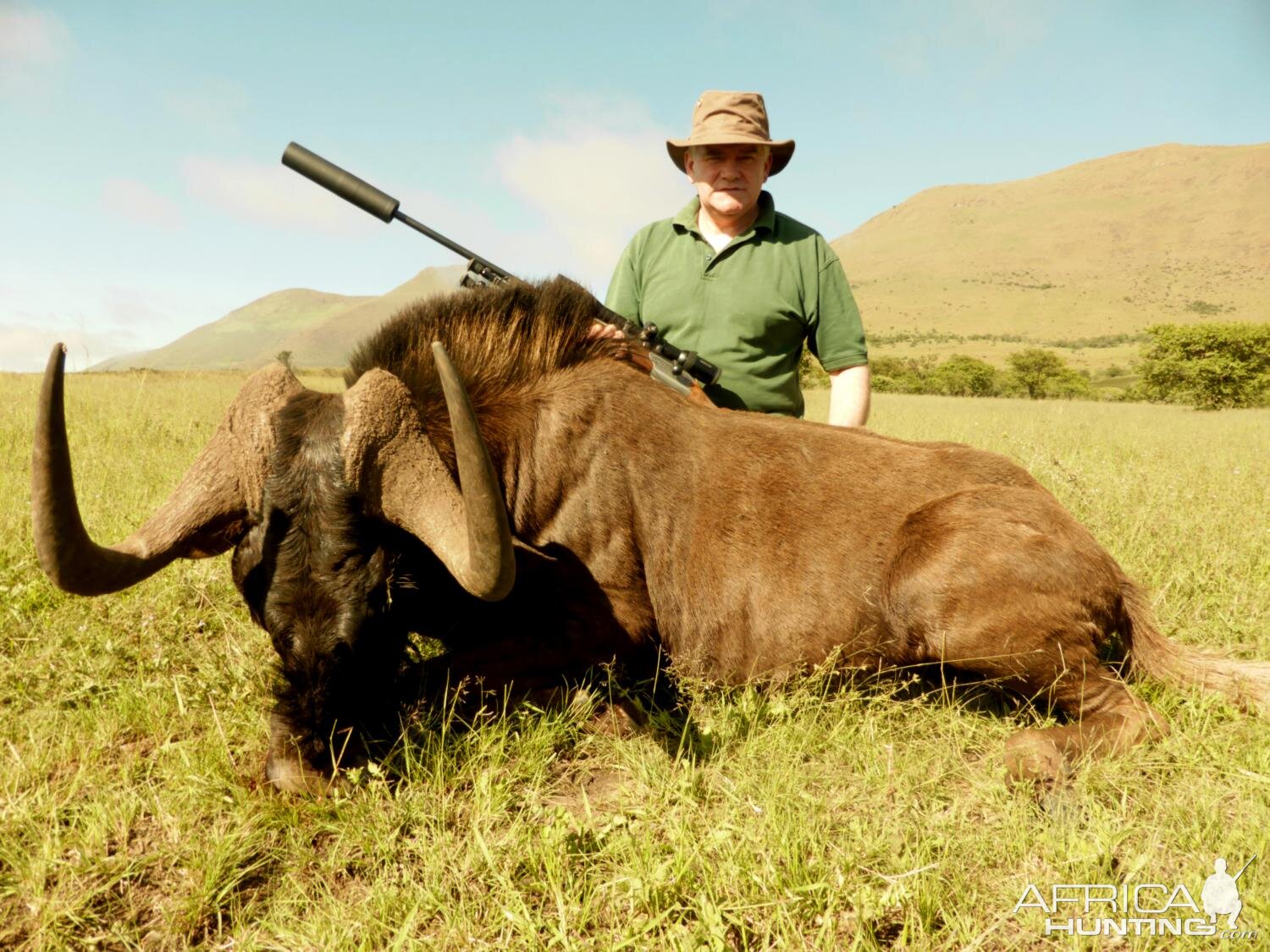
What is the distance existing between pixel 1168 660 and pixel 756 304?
10.3 feet

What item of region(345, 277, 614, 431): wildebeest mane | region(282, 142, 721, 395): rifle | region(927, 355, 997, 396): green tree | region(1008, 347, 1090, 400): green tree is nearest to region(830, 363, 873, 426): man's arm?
region(282, 142, 721, 395): rifle

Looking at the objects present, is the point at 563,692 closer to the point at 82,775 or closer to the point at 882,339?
the point at 82,775

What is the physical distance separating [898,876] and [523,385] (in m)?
2.34

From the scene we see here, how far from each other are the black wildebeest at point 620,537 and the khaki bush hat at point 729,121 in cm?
193

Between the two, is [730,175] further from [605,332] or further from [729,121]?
[605,332]

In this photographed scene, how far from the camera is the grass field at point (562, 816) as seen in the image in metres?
2.07

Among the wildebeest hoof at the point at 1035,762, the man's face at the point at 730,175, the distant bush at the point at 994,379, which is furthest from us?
the distant bush at the point at 994,379

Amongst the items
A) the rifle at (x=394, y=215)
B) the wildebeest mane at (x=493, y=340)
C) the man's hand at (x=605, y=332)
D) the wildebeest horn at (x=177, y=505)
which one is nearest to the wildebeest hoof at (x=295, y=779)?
the wildebeest horn at (x=177, y=505)

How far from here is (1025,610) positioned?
299 cm

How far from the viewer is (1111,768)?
283cm

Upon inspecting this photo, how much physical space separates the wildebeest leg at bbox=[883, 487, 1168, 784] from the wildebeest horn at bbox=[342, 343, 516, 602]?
184 centimetres

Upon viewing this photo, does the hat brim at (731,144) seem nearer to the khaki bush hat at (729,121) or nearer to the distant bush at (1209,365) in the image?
the khaki bush hat at (729,121)

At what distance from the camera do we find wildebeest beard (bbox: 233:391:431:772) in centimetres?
242

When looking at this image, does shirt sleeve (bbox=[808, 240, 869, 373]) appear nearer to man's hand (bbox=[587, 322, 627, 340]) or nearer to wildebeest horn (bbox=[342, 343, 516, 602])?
man's hand (bbox=[587, 322, 627, 340])
